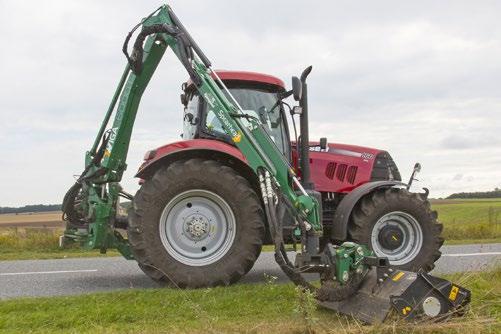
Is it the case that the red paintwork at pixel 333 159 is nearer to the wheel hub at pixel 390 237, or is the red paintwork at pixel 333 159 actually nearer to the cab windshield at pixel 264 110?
the cab windshield at pixel 264 110

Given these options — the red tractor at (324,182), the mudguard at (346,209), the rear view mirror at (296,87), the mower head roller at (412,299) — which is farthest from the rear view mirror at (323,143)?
the mower head roller at (412,299)

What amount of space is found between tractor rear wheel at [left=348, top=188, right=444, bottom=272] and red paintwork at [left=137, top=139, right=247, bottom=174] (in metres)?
1.70

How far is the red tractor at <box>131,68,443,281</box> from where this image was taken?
668 cm

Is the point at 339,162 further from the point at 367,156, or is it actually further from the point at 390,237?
the point at 390,237

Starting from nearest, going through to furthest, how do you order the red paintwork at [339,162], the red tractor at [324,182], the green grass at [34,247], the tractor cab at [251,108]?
the red tractor at [324,182] < the tractor cab at [251,108] < the red paintwork at [339,162] < the green grass at [34,247]

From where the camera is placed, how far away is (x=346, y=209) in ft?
23.4

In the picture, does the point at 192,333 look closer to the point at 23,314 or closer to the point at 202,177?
the point at 23,314

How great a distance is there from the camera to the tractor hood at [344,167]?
7.94 m

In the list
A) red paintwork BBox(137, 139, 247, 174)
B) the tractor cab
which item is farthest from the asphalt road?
the tractor cab

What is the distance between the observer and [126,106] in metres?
7.31

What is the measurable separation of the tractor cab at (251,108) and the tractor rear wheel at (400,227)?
1.24m

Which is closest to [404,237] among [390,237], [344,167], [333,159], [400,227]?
[400,227]

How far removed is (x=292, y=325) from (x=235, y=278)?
2135 millimetres

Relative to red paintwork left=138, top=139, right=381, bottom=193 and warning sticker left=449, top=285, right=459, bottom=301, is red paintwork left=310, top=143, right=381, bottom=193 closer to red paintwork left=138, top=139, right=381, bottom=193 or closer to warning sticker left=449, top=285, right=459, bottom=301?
red paintwork left=138, top=139, right=381, bottom=193
